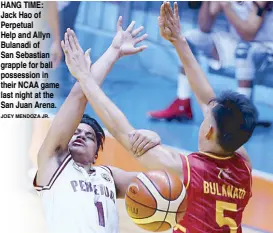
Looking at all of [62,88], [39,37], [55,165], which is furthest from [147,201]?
[39,37]

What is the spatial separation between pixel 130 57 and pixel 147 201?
566 mm

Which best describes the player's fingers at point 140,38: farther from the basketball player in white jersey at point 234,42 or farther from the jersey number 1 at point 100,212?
the jersey number 1 at point 100,212

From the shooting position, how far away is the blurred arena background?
212cm

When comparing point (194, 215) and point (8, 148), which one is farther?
point (8, 148)

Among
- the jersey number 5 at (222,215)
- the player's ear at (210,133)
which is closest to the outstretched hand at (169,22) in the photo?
the player's ear at (210,133)

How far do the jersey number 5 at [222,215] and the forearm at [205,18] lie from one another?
63 cm

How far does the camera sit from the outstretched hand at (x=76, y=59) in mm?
1965

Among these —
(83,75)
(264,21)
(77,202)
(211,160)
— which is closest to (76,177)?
(77,202)

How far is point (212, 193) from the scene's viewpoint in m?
1.91

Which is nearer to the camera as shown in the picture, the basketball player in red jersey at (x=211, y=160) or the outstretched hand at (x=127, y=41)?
the basketball player in red jersey at (x=211, y=160)

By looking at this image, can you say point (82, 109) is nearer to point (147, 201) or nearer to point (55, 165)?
Answer: point (55, 165)

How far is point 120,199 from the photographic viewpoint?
6.42 ft

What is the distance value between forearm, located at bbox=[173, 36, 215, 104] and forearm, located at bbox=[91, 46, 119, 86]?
0.22 metres

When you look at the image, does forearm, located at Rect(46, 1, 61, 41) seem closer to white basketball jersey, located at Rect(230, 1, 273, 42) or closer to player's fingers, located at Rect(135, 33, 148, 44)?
player's fingers, located at Rect(135, 33, 148, 44)
